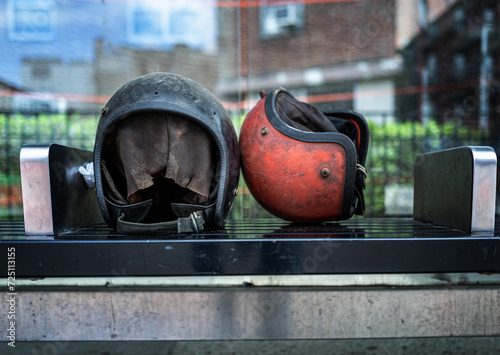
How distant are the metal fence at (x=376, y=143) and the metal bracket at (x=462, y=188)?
1662 millimetres

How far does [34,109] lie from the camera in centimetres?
342

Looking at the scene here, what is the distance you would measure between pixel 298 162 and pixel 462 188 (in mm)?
641

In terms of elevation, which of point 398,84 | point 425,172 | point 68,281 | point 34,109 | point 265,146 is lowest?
point 68,281

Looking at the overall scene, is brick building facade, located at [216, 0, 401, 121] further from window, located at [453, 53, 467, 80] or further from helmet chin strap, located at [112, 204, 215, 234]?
helmet chin strap, located at [112, 204, 215, 234]

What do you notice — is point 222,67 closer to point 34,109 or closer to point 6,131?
point 34,109

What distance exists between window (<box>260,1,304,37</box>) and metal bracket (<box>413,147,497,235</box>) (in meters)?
2.81

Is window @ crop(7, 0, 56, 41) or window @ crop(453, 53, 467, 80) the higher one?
window @ crop(7, 0, 56, 41)

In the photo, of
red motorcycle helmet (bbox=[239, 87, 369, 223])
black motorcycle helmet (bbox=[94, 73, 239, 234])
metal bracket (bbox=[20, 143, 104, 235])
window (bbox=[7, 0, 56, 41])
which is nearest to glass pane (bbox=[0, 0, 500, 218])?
window (bbox=[7, 0, 56, 41])

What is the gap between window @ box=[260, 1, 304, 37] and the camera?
13.4ft

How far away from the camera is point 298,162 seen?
1.55 meters

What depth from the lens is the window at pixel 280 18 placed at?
13.4ft

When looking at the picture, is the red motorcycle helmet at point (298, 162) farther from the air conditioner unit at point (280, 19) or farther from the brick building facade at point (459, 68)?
the air conditioner unit at point (280, 19)

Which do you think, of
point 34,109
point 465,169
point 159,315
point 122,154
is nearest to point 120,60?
point 34,109

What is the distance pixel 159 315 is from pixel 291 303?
548mm
